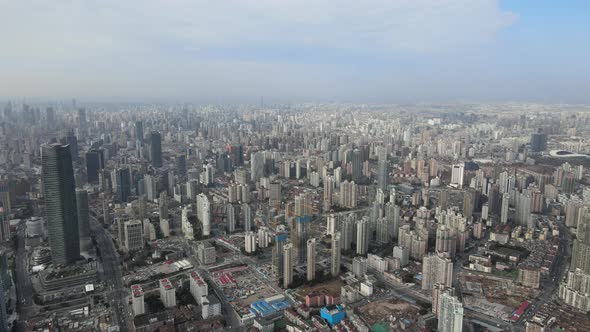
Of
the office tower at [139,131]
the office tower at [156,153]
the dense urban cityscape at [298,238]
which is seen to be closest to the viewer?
the dense urban cityscape at [298,238]

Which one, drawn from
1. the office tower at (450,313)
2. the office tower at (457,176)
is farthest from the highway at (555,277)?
the office tower at (457,176)

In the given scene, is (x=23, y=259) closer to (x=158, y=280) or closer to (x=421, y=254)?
(x=158, y=280)

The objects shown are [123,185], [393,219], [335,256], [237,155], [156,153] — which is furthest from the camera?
[237,155]

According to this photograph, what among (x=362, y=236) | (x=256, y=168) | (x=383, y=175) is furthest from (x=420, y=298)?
(x=256, y=168)

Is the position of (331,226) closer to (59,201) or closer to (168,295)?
(168,295)

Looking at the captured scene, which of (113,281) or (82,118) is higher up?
(82,118)

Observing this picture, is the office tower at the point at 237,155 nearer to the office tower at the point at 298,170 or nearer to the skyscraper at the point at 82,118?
the office tower at the point at 298,170

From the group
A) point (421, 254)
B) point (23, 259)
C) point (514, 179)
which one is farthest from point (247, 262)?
point (514, 179)
